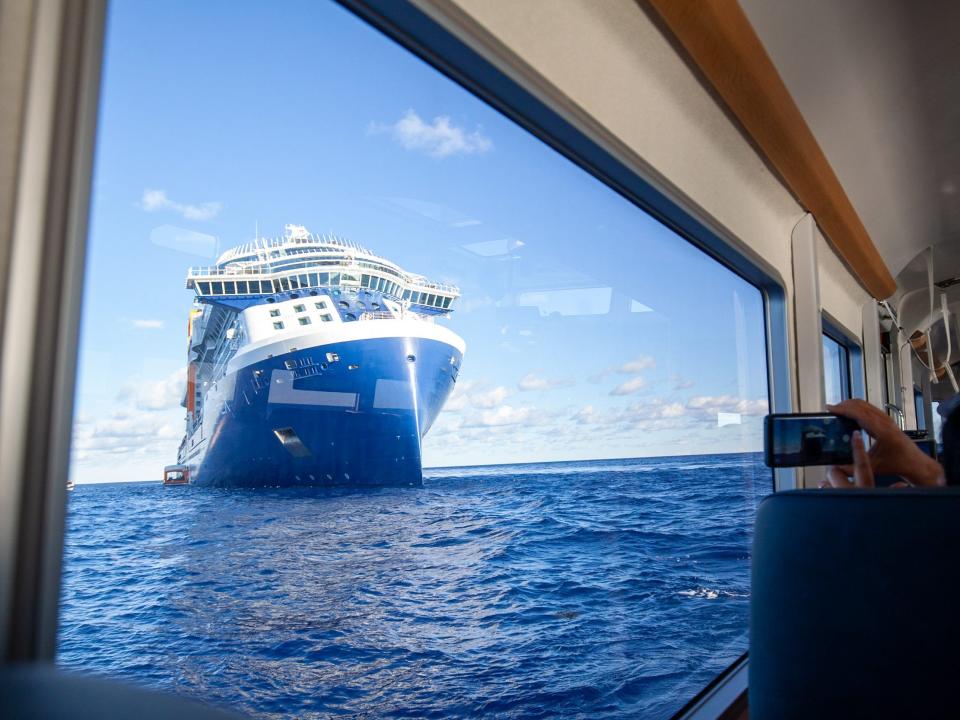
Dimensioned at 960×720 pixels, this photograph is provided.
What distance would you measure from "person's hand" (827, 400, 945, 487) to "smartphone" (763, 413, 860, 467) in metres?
0.02

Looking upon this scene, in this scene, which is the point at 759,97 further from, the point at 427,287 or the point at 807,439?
the point at 427,287

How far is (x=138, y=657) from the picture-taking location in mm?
7113

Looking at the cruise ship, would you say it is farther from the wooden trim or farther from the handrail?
the wooden trim

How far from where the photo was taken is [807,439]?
0.86 m

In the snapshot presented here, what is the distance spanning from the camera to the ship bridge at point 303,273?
18.0 feet

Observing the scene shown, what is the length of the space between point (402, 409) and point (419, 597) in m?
7.43

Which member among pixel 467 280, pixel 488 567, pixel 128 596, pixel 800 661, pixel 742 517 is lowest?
pixel 488 567

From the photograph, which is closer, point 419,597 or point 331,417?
point 331,417

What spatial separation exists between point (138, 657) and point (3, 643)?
8076 millimetres

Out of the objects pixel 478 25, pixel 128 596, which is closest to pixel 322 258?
pixel 128 596

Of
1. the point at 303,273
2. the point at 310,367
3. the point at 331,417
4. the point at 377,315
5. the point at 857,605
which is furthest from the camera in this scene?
the point at 377,315

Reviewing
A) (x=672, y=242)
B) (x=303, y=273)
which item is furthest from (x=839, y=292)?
(x=303, y=273)

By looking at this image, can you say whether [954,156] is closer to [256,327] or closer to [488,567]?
[256,327]

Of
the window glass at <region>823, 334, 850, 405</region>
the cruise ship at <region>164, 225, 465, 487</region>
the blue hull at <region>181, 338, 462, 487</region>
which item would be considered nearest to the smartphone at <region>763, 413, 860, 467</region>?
the window glass at <region>823, 334, 850, 405</region>
